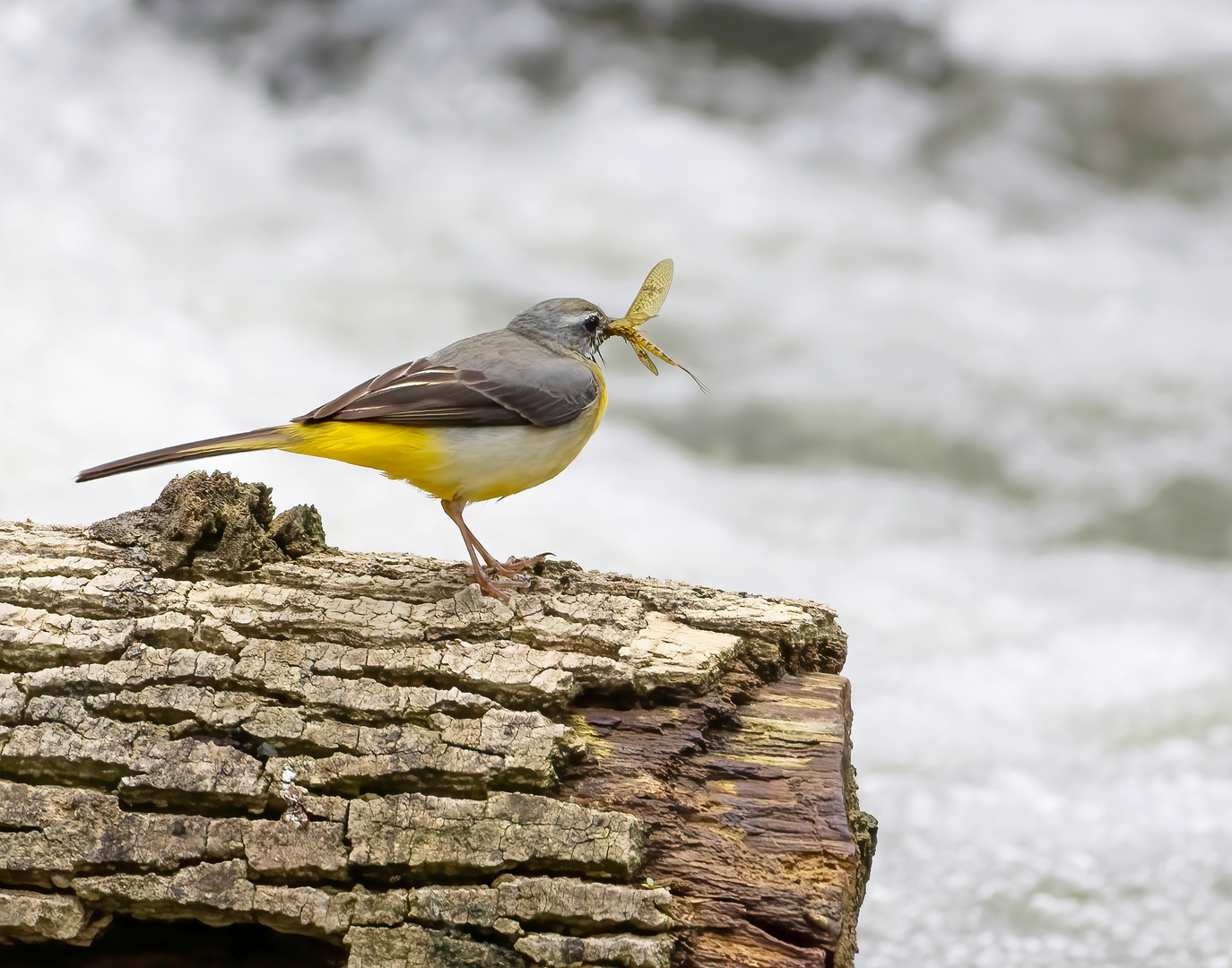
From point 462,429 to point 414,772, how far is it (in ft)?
4.08

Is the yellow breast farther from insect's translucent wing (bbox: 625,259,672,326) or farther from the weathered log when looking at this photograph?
insect's translucent wing (bbox: 625,259,672,326)

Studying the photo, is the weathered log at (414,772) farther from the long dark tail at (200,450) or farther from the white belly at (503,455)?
the white belly at (503,455)

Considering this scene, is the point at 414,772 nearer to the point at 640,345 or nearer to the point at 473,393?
the point at 473,393

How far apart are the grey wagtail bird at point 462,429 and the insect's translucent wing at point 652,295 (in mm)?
676

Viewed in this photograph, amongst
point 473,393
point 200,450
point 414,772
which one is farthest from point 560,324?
point 414,772

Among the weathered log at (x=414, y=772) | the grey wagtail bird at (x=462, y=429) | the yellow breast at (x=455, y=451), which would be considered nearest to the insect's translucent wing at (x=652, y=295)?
the grey wagtail bird at (x=462, y=429)

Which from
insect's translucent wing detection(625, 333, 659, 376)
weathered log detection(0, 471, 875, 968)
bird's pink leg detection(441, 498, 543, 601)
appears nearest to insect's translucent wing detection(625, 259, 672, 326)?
insect's translucent wing detection(625, 333, 659, 376)

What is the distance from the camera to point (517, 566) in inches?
173

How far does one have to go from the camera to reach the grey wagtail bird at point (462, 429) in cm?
400

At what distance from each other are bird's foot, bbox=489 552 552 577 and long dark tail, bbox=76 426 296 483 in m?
0.88

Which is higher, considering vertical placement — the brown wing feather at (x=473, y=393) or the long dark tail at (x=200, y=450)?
the brown wing feather at (x=473, y=393)

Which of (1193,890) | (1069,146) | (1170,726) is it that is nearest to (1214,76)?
(1069,146)

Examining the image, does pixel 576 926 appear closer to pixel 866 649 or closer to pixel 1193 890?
pixel 1193 890

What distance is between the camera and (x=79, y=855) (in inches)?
131
